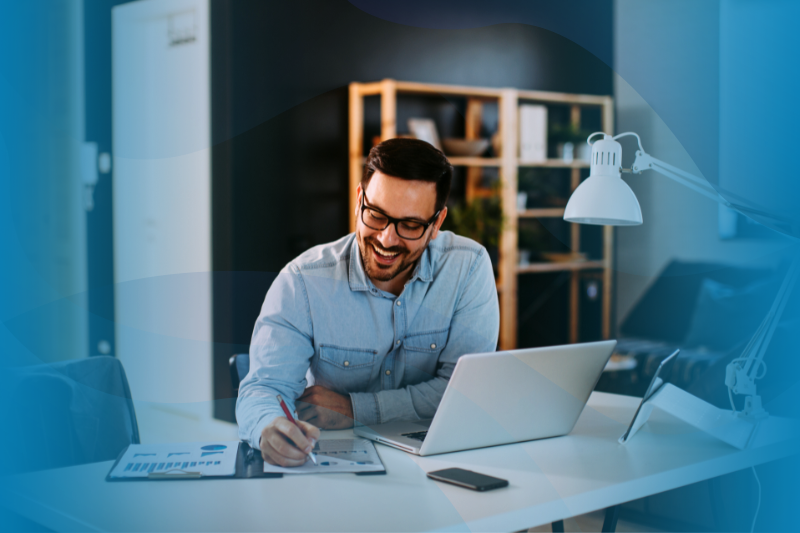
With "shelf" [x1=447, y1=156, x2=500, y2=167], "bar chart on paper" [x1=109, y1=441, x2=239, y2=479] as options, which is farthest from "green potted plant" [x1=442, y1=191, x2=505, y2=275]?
"bar chart on paper" [x1=109, y1=441, x2=239, y2=479]

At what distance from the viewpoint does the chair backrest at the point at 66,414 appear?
45.9 inches

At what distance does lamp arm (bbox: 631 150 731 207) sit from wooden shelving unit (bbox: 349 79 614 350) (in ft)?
7.89

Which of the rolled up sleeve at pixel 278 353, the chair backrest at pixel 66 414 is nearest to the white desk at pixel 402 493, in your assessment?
the chair backrest at pixel 66 414

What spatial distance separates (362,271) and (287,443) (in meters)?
0.53

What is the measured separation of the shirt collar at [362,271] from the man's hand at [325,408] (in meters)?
0.25

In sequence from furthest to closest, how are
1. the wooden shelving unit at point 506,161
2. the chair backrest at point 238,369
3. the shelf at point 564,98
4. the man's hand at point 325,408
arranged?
1. the shelf at point 564,98
2. the wooden shelving unit at point 506,161
3. the chair backrest at point 238,369
4. the man's hand at point 325,408

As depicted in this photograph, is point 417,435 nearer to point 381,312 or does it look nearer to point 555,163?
point 381,312

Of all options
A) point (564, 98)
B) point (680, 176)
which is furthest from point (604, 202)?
point (564, 98)

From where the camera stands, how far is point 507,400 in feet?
3.91

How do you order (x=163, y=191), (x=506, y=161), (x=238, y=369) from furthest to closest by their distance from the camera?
(x=506, y=161)
(x=163, y=191)
(x=238, y=369)

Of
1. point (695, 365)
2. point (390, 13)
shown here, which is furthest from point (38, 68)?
point (695, 365)

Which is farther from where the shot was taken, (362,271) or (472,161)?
(472,161)

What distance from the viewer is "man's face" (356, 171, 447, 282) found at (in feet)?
4.79

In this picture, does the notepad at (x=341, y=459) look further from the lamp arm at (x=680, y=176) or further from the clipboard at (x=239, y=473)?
the lamp arm at (x=680, y=176)
